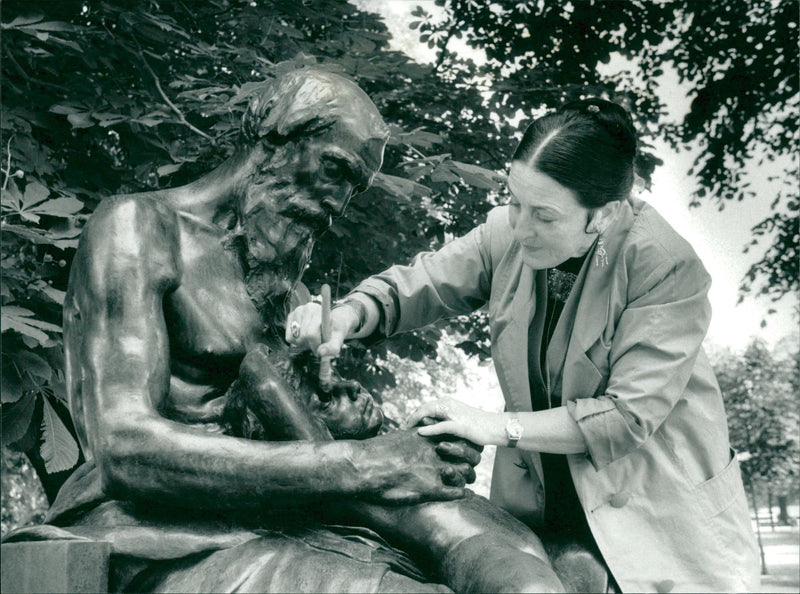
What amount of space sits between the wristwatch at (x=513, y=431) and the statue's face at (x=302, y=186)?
781 millimetres

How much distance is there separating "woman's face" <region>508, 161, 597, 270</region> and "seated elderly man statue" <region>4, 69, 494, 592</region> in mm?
444

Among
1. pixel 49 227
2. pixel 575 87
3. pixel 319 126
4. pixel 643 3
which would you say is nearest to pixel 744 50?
pixel 643 3

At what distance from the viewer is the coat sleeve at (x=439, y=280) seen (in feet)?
9.69

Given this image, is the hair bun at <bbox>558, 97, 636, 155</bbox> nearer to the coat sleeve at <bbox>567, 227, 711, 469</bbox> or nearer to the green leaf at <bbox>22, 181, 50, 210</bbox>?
the coat sleeve at <bbox>567, 227, 711, 469</bbox>

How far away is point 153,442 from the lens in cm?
225

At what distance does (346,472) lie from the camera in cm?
228

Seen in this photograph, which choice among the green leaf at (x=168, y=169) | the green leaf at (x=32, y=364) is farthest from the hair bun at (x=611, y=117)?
the green leaf at (x=168, y=169)

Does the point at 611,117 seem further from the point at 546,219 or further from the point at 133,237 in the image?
the point at 133,237

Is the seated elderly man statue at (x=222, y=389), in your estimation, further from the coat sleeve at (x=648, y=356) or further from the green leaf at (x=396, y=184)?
the green leaf at (x=396, y=184)

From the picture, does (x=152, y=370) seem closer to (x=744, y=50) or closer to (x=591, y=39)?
(x=591, y=39)

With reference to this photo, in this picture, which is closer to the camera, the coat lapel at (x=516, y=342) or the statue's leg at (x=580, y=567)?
the statue's leg at (x=580, y=567)

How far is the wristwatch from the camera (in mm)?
2457

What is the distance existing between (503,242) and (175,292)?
39.1 inches

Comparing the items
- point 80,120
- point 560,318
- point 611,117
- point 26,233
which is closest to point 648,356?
point 560,318
